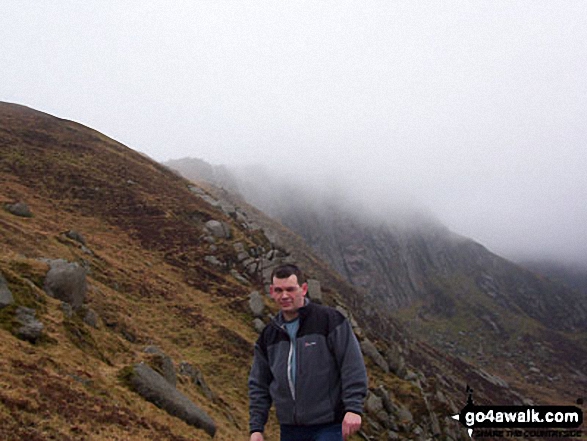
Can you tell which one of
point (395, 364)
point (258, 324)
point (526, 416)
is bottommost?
point (395, 364)

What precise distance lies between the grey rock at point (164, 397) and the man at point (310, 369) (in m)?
8.91

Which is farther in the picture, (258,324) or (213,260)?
(213,260)

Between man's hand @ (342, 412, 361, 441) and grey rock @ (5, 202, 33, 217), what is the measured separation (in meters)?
34.5

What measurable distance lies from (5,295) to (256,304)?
68.6 ft

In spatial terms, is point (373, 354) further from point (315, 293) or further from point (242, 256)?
point (242, 256)

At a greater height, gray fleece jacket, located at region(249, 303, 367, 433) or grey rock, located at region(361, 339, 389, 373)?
gray fleece jacket, located at region(249, 303, 367, 433)

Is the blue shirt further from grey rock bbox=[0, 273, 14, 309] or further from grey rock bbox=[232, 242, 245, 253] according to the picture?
grey rock bbox=[232, 242, 245, 253]

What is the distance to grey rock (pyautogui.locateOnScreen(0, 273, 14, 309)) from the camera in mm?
14141

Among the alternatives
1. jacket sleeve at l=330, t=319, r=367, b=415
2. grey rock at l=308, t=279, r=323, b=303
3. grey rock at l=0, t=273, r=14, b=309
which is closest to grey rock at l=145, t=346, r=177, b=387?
grey rock at l=0, t=273, r=14, b=309

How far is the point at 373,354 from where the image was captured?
117 feet

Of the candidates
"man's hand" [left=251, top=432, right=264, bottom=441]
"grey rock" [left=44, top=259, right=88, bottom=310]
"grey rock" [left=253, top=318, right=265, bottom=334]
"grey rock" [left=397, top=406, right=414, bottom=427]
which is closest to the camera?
"man's hand" [left=251, top=432, right=264, bottom=441]

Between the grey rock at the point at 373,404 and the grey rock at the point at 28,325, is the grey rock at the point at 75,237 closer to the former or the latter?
the grey rock at the point at 28,325

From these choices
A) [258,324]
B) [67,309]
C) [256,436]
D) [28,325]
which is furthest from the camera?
[258,324]

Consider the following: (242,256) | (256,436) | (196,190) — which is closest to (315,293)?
(242,256)
